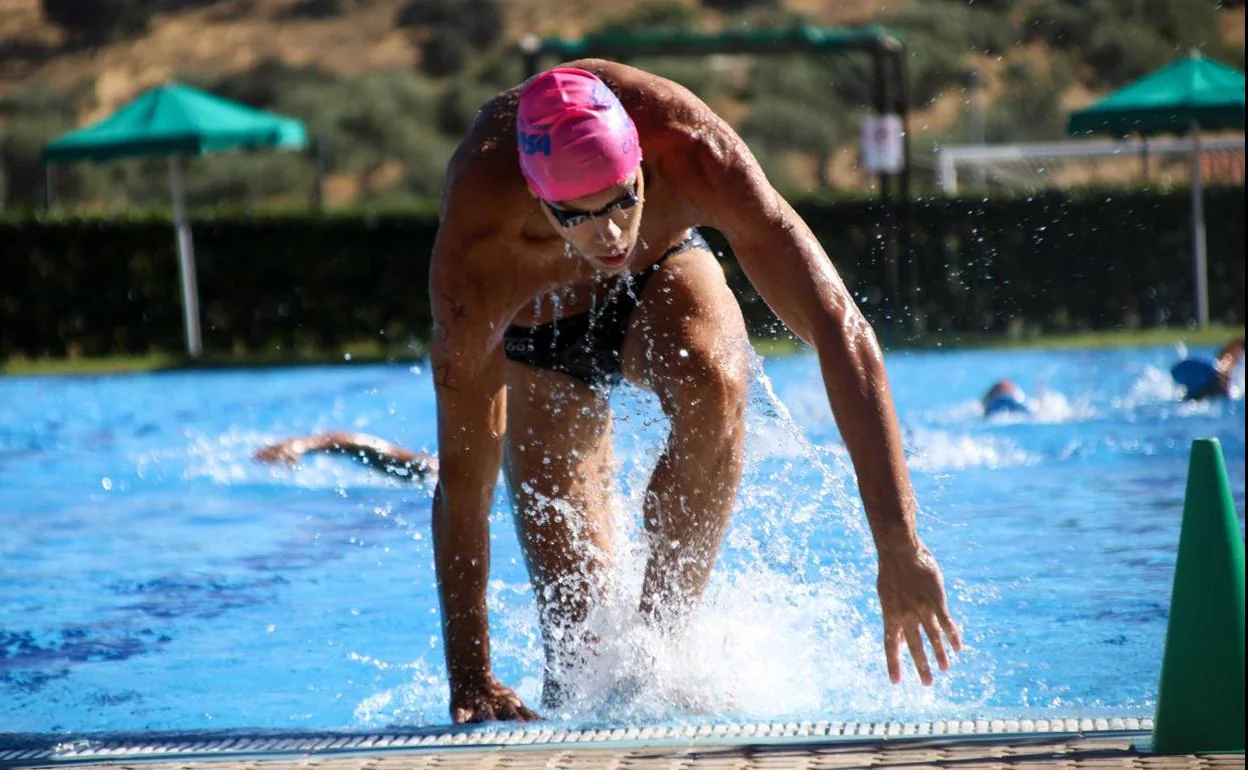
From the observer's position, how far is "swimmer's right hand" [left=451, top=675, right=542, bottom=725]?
330cm

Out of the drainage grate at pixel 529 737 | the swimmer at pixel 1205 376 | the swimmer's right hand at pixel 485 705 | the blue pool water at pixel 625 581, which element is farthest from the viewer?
the swimmer at pixel 1205 376

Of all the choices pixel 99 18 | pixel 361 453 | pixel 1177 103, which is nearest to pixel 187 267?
pixel 361 453

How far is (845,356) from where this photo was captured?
279 cm

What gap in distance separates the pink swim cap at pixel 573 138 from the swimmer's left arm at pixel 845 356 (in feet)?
0.67

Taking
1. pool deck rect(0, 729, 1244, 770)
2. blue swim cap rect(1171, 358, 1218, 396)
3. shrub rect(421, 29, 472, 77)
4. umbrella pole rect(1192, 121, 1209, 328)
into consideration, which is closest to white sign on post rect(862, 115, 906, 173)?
umbrella pole rect(1192, 121, 1209, 328)

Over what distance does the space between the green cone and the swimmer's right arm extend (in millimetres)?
1323

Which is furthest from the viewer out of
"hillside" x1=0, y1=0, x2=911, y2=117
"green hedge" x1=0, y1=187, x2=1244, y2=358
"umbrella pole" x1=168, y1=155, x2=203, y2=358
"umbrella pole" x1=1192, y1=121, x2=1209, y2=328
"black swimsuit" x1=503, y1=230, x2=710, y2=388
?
"hillside" x1=0, y1=0, x2=911, y2=117

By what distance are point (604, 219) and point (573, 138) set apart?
0.52 feet

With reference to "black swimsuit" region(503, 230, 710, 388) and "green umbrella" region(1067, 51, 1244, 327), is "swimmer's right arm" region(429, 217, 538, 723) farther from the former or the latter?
"green umbrella" region(1067, 51, 1244, 327)

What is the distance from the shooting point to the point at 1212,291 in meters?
14.8

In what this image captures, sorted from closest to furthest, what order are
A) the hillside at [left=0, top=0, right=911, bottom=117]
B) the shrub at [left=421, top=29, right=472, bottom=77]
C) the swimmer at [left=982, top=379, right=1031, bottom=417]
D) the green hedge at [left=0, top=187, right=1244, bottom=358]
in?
the swimmer at [left=982, top=379, right=1031, bottom=417] → the green hedge at [left=0, top=187, right=1244, bottom=358] → the hillside at [left=0, top=0, right=911, bottom=117] → the shrub at [left=421, top=29, right=472, bottom=77]

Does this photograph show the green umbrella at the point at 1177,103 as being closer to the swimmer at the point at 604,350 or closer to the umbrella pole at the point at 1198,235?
the umbrella pole at the point at 1198,235

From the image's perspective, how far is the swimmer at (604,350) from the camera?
281 centimetres

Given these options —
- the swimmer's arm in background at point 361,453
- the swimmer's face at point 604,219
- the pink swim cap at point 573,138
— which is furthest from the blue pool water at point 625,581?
the pink swim cap at point 573,138
